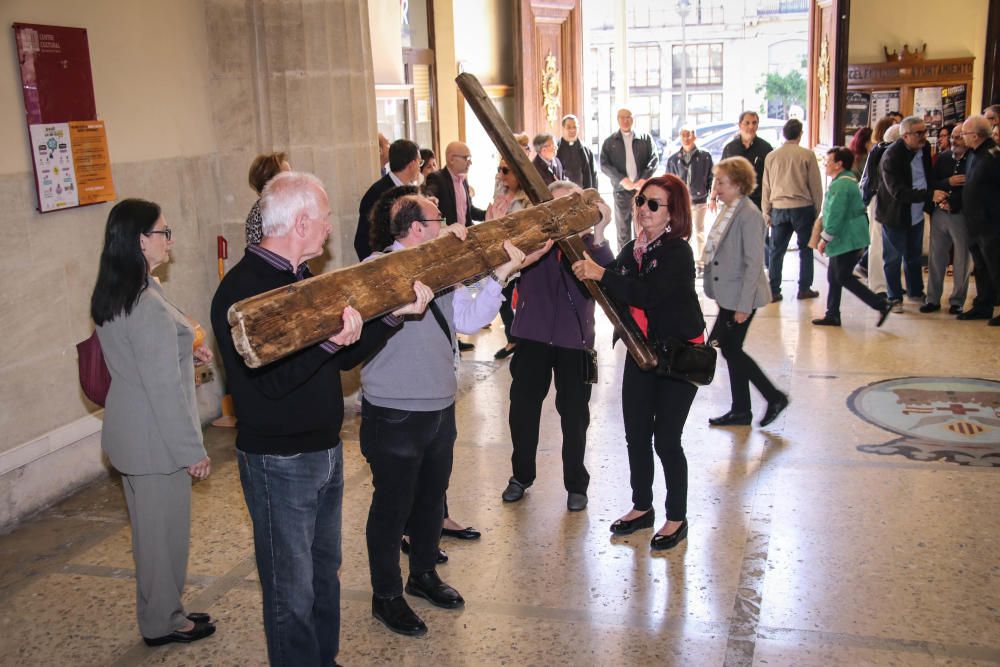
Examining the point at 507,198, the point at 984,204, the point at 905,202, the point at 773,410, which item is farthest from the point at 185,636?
the point at 905,202

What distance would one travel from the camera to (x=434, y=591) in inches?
181

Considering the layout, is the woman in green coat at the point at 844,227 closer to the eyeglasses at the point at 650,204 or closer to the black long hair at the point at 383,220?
the eyeglasses at the point at 650,204

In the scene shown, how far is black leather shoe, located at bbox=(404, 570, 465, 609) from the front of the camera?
457 cm

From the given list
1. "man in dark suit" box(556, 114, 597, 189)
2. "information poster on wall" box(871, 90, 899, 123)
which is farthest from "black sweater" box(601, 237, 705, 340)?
"information poster on wall" box(871, 90, 899, 123)

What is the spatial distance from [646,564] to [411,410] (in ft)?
5.47

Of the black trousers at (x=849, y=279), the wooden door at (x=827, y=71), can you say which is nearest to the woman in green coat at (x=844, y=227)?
the black trousers at (x=849, y=279)

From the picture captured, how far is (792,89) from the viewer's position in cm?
4706

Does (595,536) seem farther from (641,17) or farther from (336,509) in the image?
(641,17)

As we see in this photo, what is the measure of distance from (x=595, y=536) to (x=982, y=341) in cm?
558

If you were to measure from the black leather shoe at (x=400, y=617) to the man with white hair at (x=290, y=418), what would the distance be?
835 millimetres

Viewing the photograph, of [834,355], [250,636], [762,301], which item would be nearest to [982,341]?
[834,355]

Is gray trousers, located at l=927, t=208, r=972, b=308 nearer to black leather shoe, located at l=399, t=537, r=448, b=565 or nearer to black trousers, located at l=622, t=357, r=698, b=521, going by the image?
black trousers, located at l=622, t=357, r=698, b=521

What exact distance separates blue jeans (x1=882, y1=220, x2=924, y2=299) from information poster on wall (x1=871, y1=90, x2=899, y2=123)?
163 inches

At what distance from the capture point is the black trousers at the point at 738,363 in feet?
22.7
